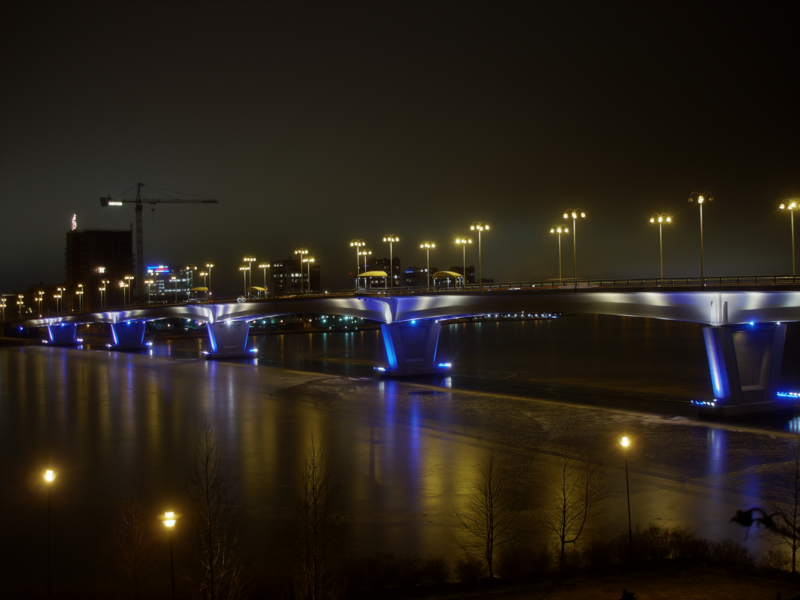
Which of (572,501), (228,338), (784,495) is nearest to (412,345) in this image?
(228,338)

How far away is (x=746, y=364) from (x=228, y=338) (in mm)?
55731

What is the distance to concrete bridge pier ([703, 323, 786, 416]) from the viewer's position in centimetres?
3056

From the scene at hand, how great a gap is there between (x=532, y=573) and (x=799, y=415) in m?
23.3

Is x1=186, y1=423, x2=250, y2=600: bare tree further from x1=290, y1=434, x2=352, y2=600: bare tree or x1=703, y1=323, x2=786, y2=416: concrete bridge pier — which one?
x1=703, y1=323, x2=786, y2=416: concrete bridge pier

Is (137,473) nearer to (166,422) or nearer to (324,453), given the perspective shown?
(324,453)

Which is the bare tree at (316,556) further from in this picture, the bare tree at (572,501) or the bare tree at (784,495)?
the bare tree at (784,495)

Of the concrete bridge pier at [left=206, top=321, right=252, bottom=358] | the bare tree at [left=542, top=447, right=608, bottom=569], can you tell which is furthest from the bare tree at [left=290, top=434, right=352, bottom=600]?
the concrete bridge pier at [left=206, top=321, right=252, bottom=358]

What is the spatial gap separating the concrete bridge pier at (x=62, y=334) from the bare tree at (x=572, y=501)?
11194cm

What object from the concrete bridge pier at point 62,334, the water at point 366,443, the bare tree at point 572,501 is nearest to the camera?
the bare tree at point 572,501

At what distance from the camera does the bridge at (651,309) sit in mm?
30484

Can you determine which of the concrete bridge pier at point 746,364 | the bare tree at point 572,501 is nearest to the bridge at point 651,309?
A: the concrete bridge pier at point 746,364

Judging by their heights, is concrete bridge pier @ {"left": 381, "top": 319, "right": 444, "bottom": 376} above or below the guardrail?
below

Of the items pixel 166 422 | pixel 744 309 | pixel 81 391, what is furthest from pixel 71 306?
pixel 744 309

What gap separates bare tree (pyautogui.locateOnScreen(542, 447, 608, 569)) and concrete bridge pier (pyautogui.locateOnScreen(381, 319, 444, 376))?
2927 cm
